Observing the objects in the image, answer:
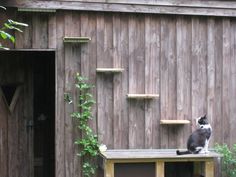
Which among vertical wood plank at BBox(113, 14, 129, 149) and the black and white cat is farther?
vertical wood plank at BBox(113, 14, 129, 149)

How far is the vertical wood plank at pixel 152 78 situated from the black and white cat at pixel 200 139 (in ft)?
1.89

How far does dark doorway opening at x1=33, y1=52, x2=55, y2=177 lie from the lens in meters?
8.89

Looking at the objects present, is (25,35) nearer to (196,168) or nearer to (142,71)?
(142,71)

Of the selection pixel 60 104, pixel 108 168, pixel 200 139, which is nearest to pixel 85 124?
pixel 60 104

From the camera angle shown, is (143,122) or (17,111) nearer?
(143,122)

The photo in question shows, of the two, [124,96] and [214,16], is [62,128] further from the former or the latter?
[214,16]

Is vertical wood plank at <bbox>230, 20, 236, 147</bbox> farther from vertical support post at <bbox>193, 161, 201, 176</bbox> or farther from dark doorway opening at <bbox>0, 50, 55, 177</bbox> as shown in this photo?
dark doorway opening at <bbox>0, 50, 55, 177</bbox>

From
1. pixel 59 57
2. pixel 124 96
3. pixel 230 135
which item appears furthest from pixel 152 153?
pixel 59 57

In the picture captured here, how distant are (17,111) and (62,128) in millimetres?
1990

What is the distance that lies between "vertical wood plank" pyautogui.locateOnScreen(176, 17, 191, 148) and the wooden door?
9.58 feet

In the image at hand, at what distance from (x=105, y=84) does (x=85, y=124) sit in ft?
2.19

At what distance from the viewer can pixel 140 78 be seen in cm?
712

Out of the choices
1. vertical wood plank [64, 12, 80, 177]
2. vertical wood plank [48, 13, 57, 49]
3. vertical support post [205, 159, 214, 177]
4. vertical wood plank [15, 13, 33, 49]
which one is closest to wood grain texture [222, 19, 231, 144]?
vertical support post [205, 159, 214, 177]

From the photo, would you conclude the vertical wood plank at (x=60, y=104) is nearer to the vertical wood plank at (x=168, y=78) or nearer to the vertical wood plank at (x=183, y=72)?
the vertical wood plank at (x=168, y=78)
